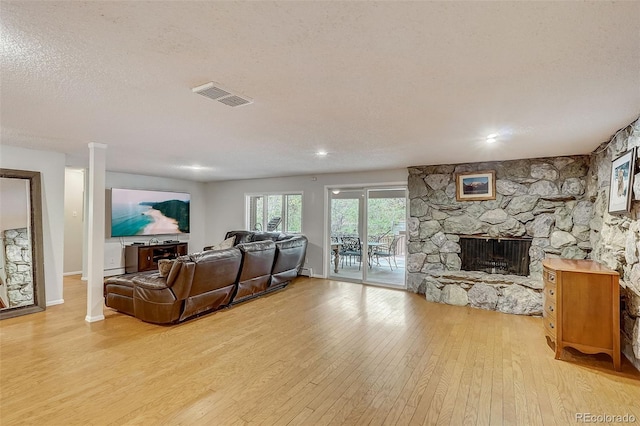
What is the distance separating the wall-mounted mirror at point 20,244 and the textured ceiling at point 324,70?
3.21ft

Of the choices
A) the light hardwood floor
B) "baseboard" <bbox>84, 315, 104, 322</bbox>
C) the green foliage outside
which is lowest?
the light hardwood floor

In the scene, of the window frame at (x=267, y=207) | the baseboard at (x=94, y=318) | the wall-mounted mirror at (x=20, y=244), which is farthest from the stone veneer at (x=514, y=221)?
the wall-mounted mirror at (x=20, y=244)

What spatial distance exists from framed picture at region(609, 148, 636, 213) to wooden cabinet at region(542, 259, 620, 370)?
0.66m

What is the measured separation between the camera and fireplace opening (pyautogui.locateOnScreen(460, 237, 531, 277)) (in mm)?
4883

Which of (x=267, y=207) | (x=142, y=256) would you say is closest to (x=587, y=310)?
(x=267, y=207)

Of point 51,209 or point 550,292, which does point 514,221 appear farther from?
point 51,209

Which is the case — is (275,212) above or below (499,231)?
above

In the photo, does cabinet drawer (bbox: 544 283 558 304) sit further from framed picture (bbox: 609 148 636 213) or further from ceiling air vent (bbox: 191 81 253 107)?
ceiling air vent (bbox: 191 81 253 107)

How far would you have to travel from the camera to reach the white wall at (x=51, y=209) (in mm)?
4371

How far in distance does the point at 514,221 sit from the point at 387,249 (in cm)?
230

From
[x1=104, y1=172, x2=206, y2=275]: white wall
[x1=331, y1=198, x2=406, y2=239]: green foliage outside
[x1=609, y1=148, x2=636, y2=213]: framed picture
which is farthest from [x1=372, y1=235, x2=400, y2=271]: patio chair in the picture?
[x1=104, y1=172, x2=206, y2=275]: white wall

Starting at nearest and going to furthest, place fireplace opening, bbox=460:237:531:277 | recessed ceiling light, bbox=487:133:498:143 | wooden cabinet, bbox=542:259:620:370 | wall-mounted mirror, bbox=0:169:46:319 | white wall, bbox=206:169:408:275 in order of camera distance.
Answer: wooden cabinet, bbox=542:259:620:370
recessed ceiling light, bbox=487:133:498:143
wall-mounted mirror, bbox=0:169:46:319
fireplace opening, bbox=460:237:531:277
white wall, bbox=206:169:408:275

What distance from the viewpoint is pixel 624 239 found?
9.86 ft

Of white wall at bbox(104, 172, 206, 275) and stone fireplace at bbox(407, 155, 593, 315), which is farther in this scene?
white wall at bbox(104, 172, 206, 275)
